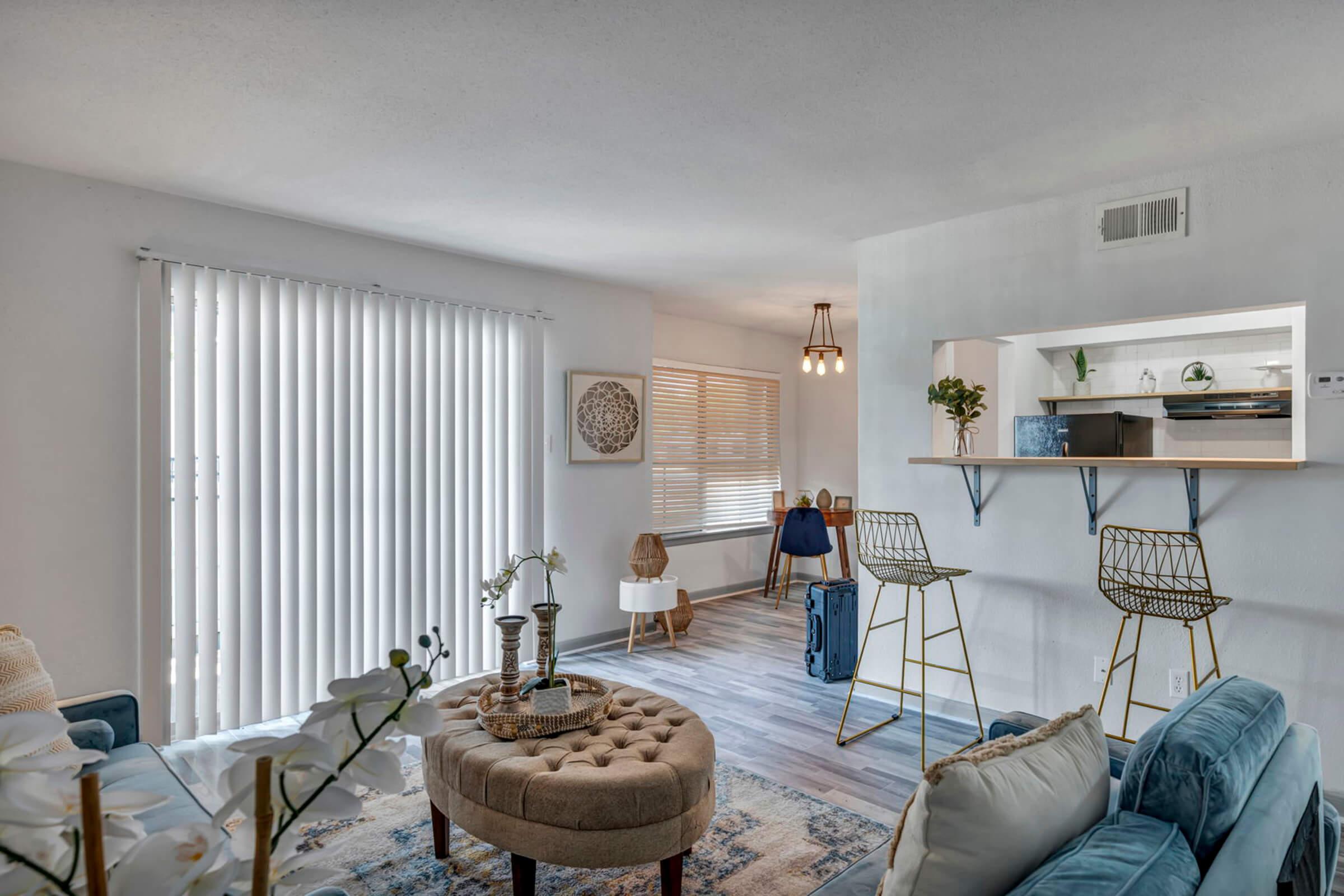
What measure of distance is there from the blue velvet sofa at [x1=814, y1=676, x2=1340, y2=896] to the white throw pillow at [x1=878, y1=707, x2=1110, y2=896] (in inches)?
1.4

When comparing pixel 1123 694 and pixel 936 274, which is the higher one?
pixel 936 274

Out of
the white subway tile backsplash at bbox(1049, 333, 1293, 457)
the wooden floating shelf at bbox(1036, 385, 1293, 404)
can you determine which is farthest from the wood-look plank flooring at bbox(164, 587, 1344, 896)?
Answer: the wooden floating shelf at bbox(1036, 385, 1293, 404)

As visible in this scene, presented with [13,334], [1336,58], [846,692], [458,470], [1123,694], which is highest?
[1336,58]

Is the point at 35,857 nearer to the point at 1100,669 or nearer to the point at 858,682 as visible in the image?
the point at 1100,669

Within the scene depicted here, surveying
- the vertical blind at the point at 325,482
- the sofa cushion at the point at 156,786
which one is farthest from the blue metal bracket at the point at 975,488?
the sofa cushion at the point at 156,786

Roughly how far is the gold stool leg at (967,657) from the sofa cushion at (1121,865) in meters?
2.37

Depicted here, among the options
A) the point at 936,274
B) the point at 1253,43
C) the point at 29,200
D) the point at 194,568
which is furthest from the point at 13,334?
the point at 1253,43

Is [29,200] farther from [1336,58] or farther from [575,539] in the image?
[1336,58]

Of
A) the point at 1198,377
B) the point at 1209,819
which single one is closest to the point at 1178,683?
the point at 1209,819

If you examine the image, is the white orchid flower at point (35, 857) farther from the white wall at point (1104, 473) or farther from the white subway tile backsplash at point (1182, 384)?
the white subway tile backsplash at point (1182, 384)

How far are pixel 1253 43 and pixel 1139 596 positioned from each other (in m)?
1.92

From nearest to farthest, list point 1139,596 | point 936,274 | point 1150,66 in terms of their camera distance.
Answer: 1. point 1150,66
2. point 1139,596
3. point 936,274

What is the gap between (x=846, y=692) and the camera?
4.27 metres

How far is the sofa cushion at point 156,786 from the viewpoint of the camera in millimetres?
1881
